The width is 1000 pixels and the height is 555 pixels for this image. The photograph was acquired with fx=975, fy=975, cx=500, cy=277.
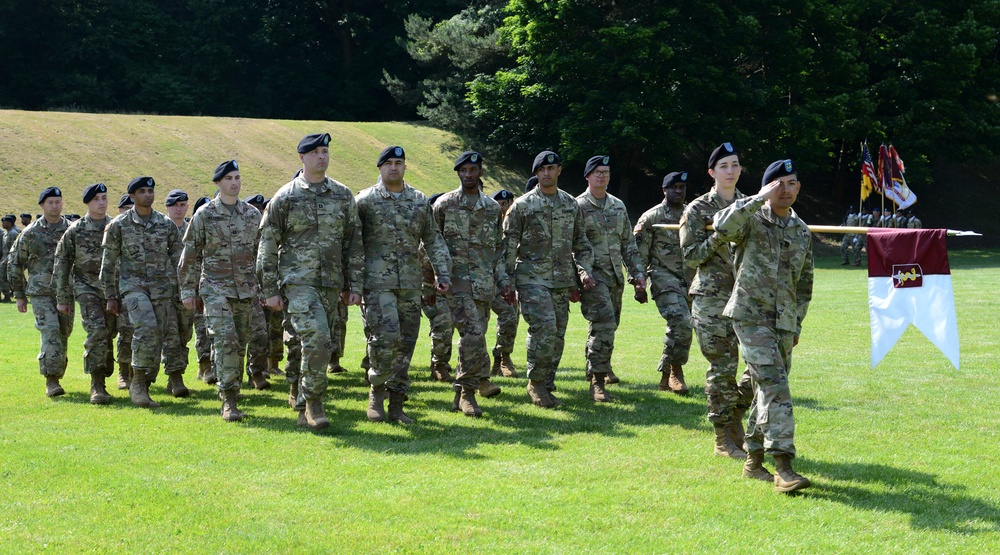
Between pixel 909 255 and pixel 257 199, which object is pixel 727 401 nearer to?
pixel 909 255

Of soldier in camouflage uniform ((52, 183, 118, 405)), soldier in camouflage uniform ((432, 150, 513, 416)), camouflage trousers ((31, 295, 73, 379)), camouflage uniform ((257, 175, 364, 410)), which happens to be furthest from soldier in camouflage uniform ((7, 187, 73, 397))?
soldier in camouflage uniform ((432, 150, 513, 416))

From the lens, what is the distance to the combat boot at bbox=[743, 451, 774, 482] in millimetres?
7051

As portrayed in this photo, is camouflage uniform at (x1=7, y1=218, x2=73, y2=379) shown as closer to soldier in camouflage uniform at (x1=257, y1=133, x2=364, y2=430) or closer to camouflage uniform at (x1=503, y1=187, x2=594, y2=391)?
soldier in camouflage uniform at (x1=257, y1=133, x2=364, y2=430)

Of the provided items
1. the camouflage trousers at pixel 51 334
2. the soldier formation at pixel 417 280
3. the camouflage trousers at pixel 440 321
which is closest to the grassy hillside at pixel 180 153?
the camouflage trousers at pixel 51 334

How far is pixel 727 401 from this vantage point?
770 centimetres

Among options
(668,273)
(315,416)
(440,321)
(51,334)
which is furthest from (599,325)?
(51,334)

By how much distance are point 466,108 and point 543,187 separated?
3685cm

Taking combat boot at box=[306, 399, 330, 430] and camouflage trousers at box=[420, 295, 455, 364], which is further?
camouflage trousers at box=[420, 295, 455, 364]

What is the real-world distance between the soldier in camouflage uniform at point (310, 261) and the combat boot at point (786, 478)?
4.05 meters

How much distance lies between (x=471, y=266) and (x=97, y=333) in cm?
441

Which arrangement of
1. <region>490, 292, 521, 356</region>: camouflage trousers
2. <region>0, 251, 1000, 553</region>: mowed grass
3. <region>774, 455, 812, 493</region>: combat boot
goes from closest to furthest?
1. <region>0, 251, 1000, 553</region>: mowed grass
2. <region>774, 455, 812, 493</region>: combat boot
3. <region>490, 292, 521, 356</region>: camouflage trousers

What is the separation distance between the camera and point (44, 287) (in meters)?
11.8

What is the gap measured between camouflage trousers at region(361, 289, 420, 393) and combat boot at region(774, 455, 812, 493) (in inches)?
148

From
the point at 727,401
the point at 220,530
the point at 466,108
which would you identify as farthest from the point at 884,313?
the point at 466,108
